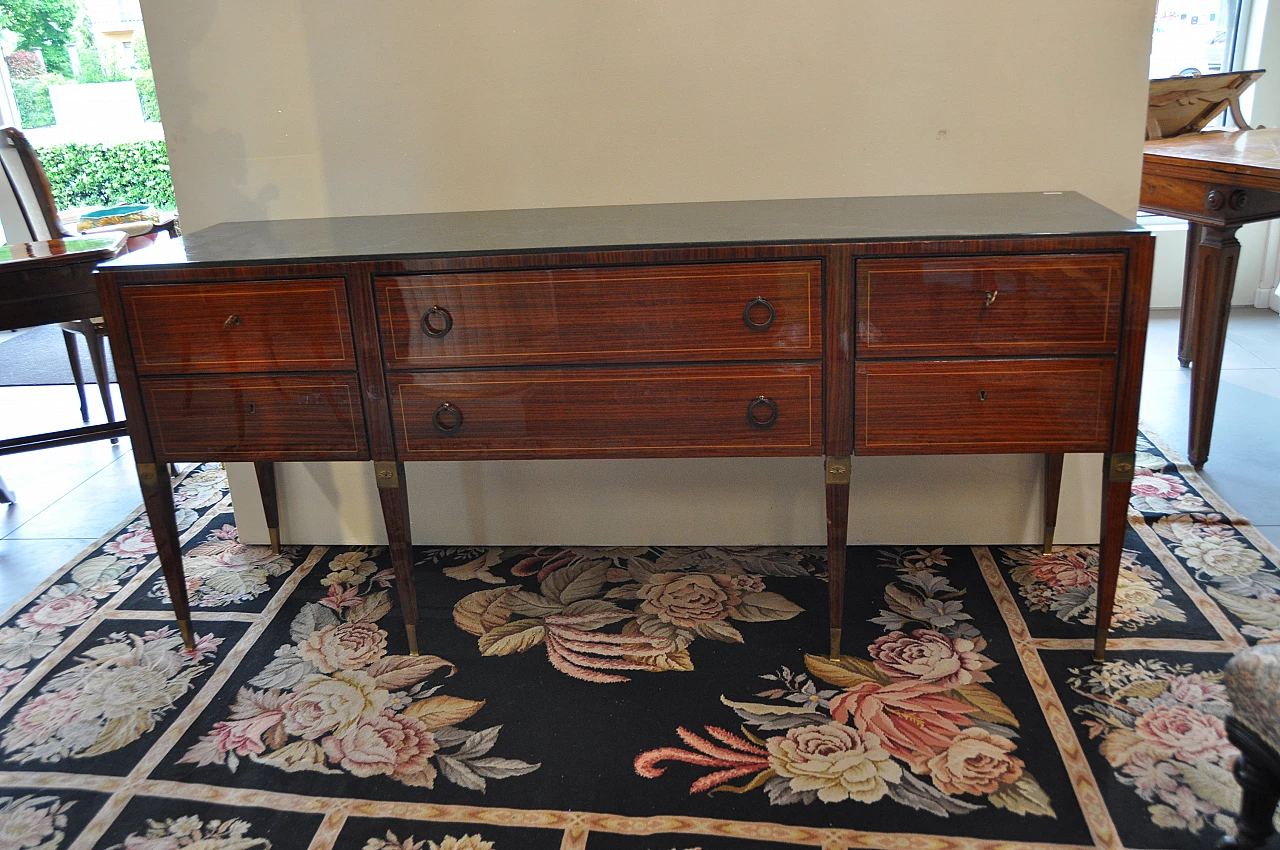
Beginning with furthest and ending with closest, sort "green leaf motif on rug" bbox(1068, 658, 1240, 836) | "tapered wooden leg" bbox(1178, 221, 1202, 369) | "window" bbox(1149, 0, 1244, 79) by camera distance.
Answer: "window" bbox(1149, 0, 1244, 79) → "tapered wooden leg" bbox(1178, 221, 1202, 369) → "green leaf motif on rug" bbox(1068, 658, 1240, 836)

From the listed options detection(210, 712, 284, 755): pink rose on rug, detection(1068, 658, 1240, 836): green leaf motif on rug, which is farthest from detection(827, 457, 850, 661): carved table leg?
detection(210, 712, 284, 755): pink rose on rug

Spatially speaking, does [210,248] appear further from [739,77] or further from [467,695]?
[739,77]

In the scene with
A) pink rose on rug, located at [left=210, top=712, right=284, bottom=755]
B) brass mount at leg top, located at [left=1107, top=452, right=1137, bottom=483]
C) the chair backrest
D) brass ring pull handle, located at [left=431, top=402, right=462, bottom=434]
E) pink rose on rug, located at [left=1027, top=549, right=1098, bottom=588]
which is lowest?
pink rose on rug, located at [left=210, top=712, right=284, bottom=755]

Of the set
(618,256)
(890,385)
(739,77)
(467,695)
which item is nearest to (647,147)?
(739,77)

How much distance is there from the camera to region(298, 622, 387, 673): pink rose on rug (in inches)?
79.7

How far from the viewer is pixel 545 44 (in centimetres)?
212

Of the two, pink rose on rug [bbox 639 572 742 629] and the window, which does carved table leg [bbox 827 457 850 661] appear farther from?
the window

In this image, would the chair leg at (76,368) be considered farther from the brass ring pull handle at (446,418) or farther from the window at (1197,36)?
the window at (1197,36)

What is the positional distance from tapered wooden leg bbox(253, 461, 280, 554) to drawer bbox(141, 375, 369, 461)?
54 centimetres

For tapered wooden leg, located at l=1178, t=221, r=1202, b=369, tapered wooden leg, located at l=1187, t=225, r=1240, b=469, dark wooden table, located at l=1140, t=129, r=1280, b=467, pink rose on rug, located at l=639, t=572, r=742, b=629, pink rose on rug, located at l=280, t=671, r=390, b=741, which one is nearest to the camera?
pink rose on rug, located at l=280, t=671, r=390, b=741

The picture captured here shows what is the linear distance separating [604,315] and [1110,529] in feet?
3.26

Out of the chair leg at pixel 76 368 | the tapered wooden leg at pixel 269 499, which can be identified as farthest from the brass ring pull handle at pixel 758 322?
the chair leg at pixel 76 368

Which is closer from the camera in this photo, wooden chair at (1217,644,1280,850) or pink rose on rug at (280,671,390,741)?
wooden chair at (1217,644,1280,850)

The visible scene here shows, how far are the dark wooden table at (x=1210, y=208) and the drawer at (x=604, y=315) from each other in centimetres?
141
